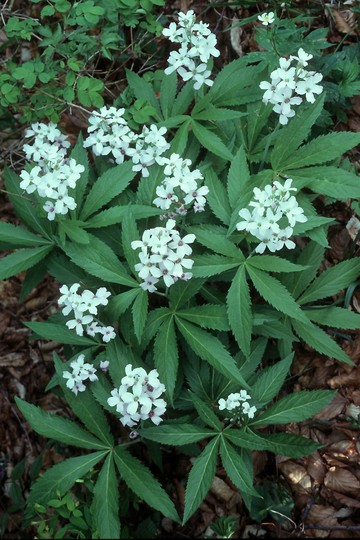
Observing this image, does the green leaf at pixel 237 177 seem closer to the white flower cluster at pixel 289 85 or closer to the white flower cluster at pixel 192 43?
the white flower cluster at pixel 289 85

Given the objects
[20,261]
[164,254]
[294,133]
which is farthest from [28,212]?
[294,133]

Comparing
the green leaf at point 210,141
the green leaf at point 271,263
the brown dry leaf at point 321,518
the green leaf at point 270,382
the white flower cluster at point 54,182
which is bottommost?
Answer: the brown dry leaf at point 321,518

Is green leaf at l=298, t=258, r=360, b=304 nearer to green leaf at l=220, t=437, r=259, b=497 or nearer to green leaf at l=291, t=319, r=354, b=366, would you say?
green leaf at l=291, t=319, r=354, b=366

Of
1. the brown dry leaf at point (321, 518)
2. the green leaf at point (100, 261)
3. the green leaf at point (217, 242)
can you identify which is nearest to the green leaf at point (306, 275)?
the green leaf at point (217, 242)

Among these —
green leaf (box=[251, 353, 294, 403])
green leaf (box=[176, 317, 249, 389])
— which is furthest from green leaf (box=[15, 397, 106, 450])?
green leaf (box=[251, 353, 294, 403])

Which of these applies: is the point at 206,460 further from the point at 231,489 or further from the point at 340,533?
the point at 340,533
